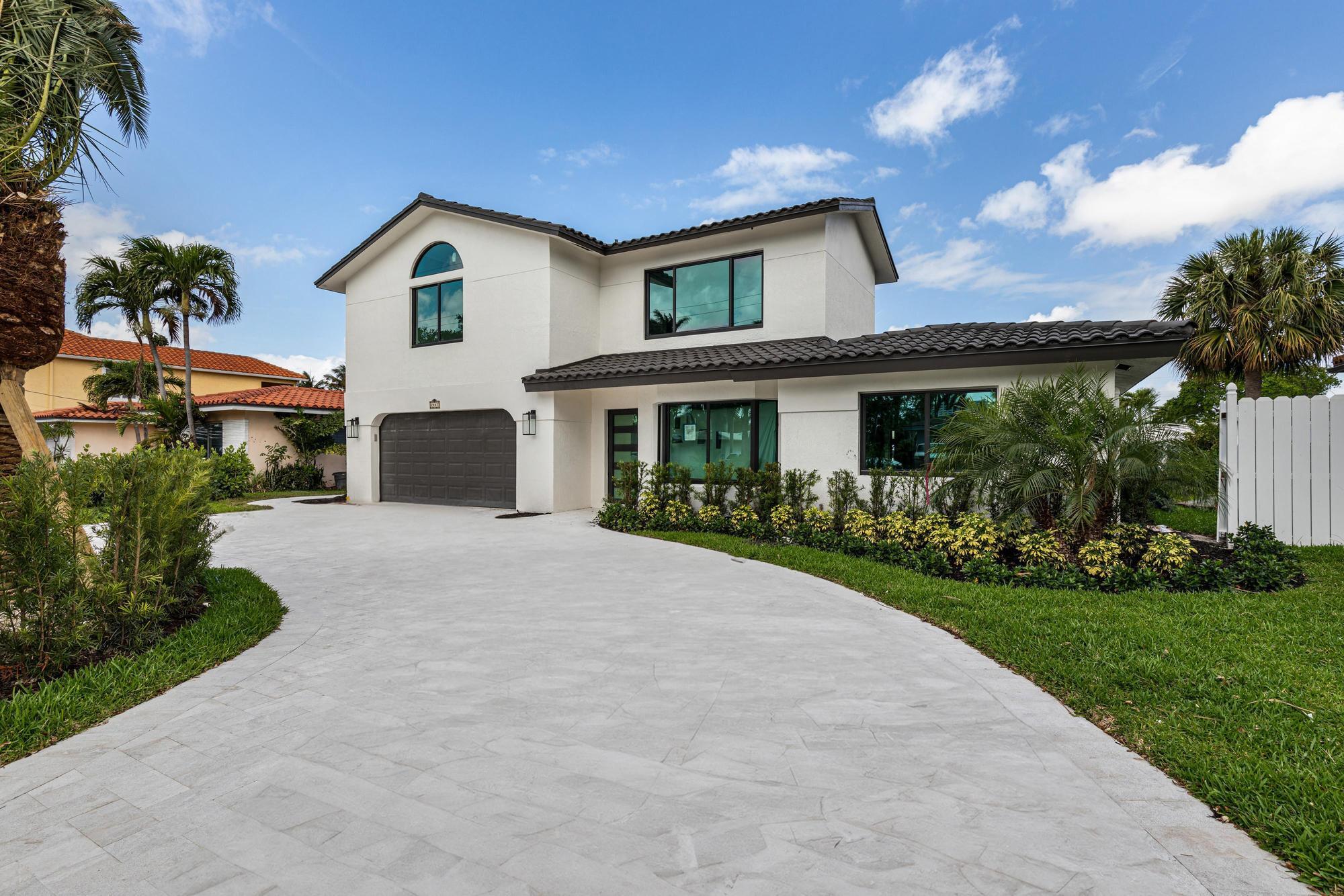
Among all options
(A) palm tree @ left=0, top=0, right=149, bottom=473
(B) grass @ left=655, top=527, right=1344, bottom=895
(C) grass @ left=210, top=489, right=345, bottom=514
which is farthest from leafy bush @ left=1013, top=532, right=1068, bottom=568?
(C) grass @ left=210, top=489, right=345, bottom=514

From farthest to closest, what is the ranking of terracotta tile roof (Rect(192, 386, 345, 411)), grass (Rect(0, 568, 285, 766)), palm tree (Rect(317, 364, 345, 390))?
1. palm tree (Rect(317, 364, 345, 390))
2. terracotta tile roof (Rect(192, 386, 345, 411))
3. grass (Rect(0, 568, 285, 766))

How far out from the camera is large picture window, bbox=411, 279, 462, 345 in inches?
603

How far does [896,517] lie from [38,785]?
8.96 metres

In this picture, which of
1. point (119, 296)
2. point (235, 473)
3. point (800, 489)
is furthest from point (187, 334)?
point (800, 489)

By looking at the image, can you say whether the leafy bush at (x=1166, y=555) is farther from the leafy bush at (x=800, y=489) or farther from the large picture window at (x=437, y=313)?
the large picture window at (x=437, y=313)

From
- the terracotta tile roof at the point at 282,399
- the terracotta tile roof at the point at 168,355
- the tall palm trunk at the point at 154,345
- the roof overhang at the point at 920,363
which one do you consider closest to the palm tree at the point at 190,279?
the tall palm trunk at the point at 154,345

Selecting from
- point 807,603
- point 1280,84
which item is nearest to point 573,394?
point 807,603

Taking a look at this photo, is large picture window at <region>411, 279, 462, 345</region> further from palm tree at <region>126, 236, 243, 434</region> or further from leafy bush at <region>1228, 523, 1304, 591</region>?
leafy bush at <region>1228, 523, 1304, 591</region>

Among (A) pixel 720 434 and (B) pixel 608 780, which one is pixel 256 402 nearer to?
(A) pixel 720 434

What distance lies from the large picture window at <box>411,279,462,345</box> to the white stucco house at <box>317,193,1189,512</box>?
4 cm

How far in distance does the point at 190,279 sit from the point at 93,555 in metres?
17.9

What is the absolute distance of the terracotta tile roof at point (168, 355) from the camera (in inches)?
1147

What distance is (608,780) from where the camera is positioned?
289 cm

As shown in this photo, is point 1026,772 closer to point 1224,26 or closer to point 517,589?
point 517,589
